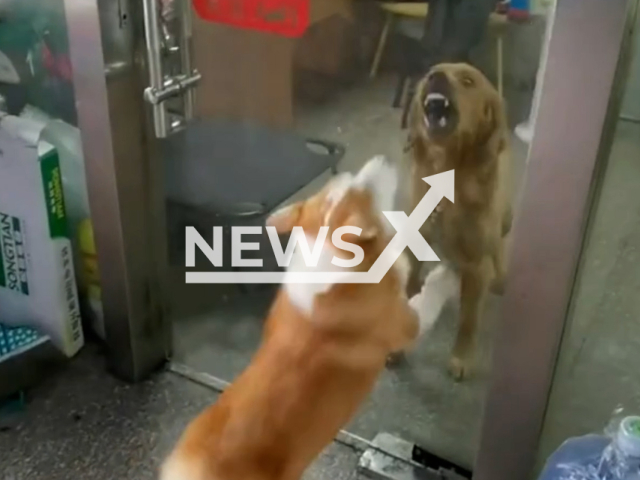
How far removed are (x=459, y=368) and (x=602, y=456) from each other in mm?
276

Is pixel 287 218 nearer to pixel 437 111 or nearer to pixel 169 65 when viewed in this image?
pixel 437 111

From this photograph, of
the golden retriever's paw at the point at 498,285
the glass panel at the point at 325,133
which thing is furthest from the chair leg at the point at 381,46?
the golden retriever's paw at the point at 498,285

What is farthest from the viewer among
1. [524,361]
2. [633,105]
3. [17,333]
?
[17,333]

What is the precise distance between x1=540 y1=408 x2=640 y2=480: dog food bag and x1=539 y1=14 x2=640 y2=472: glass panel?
0.03 m

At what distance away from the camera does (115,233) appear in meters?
1.31

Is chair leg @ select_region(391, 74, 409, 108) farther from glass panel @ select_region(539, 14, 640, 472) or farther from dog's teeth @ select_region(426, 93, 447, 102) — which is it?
glass panel @ select_region(539, 14, 640, 472)

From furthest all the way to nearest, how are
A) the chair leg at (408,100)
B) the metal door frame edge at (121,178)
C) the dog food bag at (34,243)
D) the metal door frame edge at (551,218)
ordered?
the dog food bag at (34,243) < the metal door frame edge at (121,178) < the chair leg at (408,100) < the metal door frame edge at (551,218)

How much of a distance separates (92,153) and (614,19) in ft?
2.51

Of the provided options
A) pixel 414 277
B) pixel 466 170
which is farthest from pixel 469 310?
pixel 466 170

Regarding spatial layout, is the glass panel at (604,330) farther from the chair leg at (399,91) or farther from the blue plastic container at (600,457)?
the chair leg at (399,91)

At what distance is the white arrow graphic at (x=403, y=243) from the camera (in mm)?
997

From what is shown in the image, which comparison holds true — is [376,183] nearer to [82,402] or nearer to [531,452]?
[531,452]

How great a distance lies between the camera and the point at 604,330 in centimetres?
112

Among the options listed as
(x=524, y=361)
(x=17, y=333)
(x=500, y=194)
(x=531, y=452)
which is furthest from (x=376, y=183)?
(x=17, y=333)
